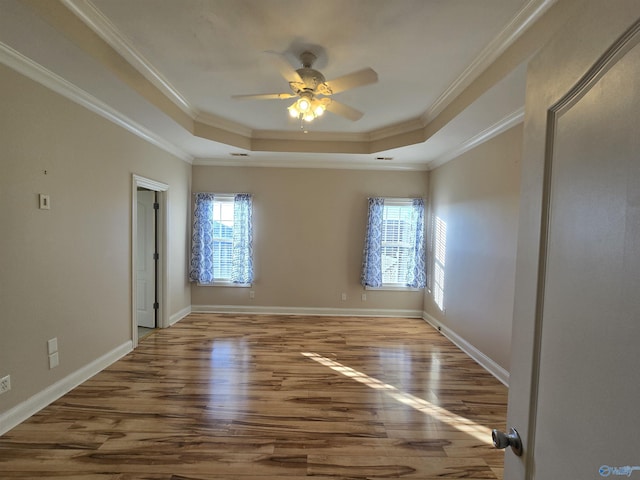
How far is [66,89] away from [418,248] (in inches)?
183

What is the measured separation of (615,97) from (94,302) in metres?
3.64

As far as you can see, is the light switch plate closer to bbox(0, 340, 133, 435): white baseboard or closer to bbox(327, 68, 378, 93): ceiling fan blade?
bbox(0, 340, 133, 435): white baseboard

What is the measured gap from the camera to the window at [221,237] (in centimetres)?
481

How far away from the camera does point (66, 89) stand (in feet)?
7.90

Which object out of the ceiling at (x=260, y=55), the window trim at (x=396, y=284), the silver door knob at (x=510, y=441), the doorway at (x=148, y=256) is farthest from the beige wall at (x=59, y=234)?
the window trim at (x=396, y=284)

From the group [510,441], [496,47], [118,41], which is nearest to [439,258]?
[496,47]

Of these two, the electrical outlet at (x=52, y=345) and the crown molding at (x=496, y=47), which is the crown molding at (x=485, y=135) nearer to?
the crown molding at (x=496, y=47)

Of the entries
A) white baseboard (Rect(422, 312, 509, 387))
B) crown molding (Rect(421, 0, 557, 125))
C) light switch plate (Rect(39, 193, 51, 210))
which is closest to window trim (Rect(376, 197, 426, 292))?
white baseboard (Rect(422, 312, 509, 387))

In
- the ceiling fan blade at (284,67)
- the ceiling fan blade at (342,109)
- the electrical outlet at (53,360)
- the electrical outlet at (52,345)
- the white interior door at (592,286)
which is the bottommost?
the electrical outlet at (53,360)

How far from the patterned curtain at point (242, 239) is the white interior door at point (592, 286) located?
4.45m

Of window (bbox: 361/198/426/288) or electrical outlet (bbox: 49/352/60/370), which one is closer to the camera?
electrical outlet (bbox: 49/352/60/370)

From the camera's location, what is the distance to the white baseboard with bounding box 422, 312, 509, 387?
2.89 metres

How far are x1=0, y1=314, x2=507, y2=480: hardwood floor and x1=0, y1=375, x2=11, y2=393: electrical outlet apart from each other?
299mm

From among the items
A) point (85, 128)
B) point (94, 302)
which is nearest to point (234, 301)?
point (94, 302)
